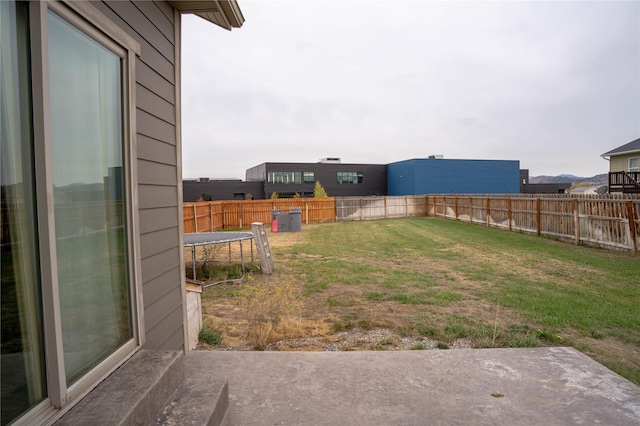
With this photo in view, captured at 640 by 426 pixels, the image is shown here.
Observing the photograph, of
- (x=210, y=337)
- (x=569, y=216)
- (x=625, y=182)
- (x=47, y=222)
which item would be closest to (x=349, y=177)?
(x=625, y=182)

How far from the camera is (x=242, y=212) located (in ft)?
70.4

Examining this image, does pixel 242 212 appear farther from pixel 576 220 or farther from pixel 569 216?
pixel 576 220

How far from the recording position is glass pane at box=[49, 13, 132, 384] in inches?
66.6

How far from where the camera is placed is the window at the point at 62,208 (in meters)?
1.40

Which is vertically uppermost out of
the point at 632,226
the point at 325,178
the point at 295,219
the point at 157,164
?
the point at 325,178

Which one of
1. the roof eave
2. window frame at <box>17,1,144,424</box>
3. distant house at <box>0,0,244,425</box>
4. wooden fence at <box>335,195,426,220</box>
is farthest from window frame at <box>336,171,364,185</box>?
window frame at <box>17,1,144,424</box>

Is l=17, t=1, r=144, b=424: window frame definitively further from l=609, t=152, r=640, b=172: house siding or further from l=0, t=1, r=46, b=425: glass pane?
l=609, t=152, r=640, b=172: house siding

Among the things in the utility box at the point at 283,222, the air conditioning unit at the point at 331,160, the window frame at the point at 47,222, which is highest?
the air conditioning unit at the point at 331,160

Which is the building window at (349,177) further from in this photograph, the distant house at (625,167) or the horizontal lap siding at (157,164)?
the horizontal lap siding at (157,164)

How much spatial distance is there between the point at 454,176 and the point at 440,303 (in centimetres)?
3914

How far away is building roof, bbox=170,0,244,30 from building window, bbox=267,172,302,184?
3859cm

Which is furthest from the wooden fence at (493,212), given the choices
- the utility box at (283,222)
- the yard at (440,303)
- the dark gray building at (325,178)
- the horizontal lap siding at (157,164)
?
the dark gray building at (325,178)

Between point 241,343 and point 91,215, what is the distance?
9.26 ft

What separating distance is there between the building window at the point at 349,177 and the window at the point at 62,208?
42.6 meters
